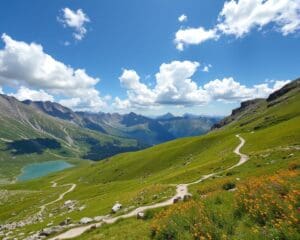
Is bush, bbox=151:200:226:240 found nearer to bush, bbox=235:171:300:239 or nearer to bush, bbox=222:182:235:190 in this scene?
bush, bbox=235:171:300:239

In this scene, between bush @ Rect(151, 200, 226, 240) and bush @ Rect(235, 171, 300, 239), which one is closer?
bush @ Rect(235, 171, 300, 239)

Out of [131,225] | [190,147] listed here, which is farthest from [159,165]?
[131,225]

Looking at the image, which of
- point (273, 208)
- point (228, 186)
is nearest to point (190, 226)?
point (273, 208)

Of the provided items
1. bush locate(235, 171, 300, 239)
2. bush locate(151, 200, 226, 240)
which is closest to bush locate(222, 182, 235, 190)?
bush locate(235, 171, 300, 239)

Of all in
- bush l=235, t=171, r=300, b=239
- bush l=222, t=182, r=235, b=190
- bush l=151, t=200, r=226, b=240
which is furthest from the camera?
bush l=222, t=182, r=235, b=190

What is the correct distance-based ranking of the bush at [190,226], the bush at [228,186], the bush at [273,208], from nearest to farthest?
the bush at [273,208]
the bush at [190,226]
the bush at [228,186]

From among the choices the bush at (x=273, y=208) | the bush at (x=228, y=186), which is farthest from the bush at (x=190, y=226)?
the bush at (x=228, y=186)

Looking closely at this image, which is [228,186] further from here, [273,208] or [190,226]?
[273,208]

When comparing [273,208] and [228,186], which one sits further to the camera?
[228,186]

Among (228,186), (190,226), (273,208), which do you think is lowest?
(190,226)

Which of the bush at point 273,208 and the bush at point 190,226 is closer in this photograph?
the bush at point 273,208

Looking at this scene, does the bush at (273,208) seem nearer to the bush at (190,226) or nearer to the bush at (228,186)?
the bush at (190,226)

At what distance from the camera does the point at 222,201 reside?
18.5 metres

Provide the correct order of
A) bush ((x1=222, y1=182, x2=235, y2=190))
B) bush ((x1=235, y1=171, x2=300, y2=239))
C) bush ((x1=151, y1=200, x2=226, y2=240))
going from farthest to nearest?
bush ((x1=222, y1=182, x2=235, y2=190))
bush ((x1=151, y1=200, x2=226, y2=240))
bush ((x1=235, y1=171, x2=300, y2=239))
